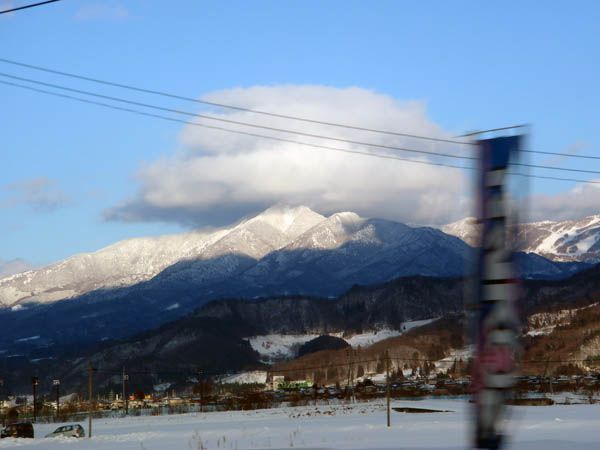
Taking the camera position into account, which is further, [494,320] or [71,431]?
[71,431]

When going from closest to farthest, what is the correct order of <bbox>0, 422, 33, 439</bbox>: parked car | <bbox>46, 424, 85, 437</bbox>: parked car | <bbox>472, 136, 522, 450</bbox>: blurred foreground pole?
<bbox>472, 136, 522, 450</bbox>: blurred foreground pole < <bbox>46, 424, 85, 437</bbox>: parked car < <bbox>0, 422, 33, 439</bbox>: parked car

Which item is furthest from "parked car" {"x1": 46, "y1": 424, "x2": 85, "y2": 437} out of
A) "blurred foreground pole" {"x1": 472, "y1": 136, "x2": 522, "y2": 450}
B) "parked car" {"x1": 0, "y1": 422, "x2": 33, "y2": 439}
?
"blurred foreground pole" {"x1": 472, "y1": 136, "x2": 522, "y2": 450}

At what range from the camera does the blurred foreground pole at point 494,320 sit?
40.4ft

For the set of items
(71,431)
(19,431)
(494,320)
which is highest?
(494,320)

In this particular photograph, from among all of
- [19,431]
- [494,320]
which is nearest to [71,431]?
[19,431]

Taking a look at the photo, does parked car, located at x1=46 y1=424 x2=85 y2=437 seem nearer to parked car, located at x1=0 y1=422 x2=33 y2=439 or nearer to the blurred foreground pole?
parked car, located at x1=0 y1=422 x2=33 y2=439

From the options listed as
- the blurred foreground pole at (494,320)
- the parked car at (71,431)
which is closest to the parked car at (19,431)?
the parked car at (71,431)

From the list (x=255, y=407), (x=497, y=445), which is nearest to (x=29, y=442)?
(x=497, y=445)

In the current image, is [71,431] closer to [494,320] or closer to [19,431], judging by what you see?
[19,431]

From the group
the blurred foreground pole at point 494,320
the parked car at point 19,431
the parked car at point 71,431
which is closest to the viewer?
the blurred foreground pole at point 494,320

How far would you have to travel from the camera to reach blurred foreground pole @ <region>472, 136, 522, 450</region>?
12.3 m

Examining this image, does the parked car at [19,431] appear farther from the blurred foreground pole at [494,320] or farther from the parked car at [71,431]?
the blurred foreground pole at [494,320]

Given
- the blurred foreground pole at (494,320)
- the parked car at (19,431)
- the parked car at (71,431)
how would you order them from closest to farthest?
1. the blurred foreground pole at (494,320)
2. the parked car at (71,431)
3. the parked car at (19,431)

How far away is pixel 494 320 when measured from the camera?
1237 centimetres
